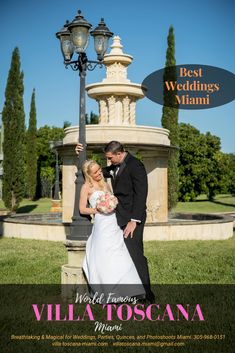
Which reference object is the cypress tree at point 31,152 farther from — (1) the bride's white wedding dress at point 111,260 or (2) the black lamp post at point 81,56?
(1) the bride's white wedding dress at point 111,260

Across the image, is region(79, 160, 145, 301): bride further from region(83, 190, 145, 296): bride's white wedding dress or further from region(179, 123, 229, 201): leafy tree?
region(179, 123, 229, 201): leafy tree

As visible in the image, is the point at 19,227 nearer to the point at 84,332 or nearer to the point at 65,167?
the point at 65,167

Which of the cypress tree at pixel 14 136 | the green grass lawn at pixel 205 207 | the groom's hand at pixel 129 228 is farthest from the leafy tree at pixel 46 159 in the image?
the groom's hand at pixel 129 228

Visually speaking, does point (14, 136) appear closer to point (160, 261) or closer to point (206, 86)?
point (206, 86)

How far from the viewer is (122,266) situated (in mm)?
7117

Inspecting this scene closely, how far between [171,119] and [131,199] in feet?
72.8

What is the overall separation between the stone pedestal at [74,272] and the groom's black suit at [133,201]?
0.82 metres

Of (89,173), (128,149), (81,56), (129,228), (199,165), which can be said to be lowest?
(129,228)

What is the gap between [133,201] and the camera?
7.29 metres

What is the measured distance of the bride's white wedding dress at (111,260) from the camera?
710 centimetres

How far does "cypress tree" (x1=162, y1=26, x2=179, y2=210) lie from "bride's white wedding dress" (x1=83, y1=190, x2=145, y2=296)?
21841 mm

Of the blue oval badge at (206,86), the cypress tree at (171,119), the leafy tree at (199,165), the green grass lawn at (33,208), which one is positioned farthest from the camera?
the leafy tree at (199,165)

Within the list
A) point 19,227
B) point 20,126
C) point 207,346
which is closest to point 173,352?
point 207,346

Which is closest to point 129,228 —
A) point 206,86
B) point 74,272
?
point 74,272
